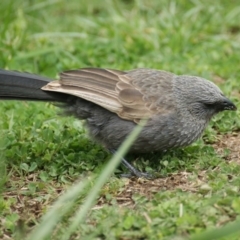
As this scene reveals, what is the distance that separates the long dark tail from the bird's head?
99 cm

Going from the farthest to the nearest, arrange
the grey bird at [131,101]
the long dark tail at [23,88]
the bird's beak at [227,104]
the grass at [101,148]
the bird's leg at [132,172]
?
the long dark tail at [23,88] < the bird's beak at [227,104] < the grey bird at [131,101] < the bird's leg at [132,172] < the grass at [101,148]

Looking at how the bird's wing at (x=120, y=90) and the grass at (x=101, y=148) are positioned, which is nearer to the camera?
the grass at (x=101, y=148)

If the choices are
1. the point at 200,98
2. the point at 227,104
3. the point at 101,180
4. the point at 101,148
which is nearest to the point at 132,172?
the point at 101,148

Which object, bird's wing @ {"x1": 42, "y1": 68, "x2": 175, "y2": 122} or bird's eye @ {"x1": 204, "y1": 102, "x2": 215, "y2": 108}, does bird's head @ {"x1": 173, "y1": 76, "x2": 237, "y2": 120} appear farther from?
bird's wing @ {"x1": 42, "y1": 68, "x2": 175, "y2": 122}

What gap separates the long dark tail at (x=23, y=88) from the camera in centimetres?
588

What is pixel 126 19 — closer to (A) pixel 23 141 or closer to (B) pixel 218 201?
(A) pixel 23 141

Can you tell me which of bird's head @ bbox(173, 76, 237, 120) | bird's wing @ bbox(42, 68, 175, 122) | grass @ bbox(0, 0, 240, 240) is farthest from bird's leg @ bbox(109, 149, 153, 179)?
bird's head @ bbox(173, 76, 237, 120)

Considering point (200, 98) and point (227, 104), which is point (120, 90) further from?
point (227, 104)

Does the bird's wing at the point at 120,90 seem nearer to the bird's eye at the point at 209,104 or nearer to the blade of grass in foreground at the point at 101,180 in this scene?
the bird's eye at the point at 209,104

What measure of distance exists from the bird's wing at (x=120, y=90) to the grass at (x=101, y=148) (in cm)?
47

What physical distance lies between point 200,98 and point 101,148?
3.29ft

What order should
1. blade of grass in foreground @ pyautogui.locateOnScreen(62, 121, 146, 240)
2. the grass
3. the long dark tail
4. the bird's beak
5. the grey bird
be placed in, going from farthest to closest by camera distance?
the long dark tail → the bird's beak → the grey bird → the grass → blade of grass in foreground @ pyautogui.locateOnScreen(62, 121, 146, 240)

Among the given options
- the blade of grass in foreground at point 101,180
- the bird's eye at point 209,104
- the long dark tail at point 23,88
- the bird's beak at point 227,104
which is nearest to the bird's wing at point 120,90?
the long dark tail at point 23,88

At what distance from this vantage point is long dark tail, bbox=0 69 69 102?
5.88m
